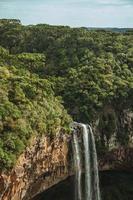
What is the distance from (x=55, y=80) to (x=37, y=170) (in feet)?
31.2

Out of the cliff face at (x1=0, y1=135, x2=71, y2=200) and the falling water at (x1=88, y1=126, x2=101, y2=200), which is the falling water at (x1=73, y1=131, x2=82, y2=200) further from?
the falling water at (x1=88, y1=126, x2=101, y2=200)


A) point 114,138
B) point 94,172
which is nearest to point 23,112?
point 94,172

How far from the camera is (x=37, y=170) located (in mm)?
30766

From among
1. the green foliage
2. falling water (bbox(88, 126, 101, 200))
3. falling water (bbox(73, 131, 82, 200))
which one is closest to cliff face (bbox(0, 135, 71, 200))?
falling water (bbox(73, 131, 82, 200))

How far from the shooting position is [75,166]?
34094mm

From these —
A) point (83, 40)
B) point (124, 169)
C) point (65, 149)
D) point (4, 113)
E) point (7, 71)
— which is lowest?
point (124, 169)

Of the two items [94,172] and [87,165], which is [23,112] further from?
[94,172]

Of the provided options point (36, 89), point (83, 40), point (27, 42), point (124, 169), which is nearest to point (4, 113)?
point (36, 89)

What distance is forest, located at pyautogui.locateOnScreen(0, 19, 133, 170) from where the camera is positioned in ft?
94.8

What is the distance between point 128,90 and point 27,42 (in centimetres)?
1507

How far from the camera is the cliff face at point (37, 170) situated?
2783 centimetres

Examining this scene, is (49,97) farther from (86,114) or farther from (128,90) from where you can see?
(128,90)

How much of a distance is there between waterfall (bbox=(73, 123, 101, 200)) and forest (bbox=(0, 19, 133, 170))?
1591mm

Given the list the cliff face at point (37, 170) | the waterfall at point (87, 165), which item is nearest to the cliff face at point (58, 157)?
the cliff face at point (37, 170)
